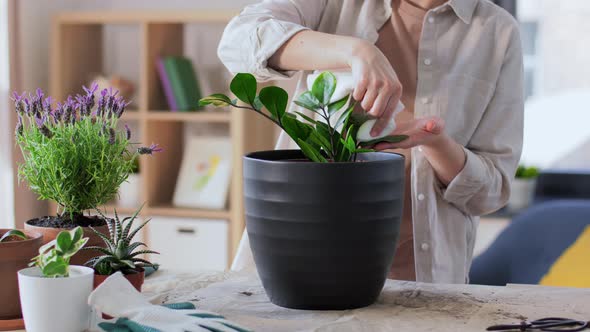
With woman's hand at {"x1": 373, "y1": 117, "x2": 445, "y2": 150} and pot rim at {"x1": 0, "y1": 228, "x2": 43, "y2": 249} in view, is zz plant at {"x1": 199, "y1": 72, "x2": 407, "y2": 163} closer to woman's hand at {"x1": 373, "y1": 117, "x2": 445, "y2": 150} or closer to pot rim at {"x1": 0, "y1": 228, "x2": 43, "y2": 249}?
woman's hand at {"x1": 373, "y1": 117, "x2": 445, "y2": 150}

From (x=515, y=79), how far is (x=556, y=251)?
1.72 metres

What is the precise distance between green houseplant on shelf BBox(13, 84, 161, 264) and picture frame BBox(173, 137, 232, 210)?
2.41 m

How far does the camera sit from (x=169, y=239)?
11.8 feet

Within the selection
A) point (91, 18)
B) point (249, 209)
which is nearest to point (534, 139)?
point (91, 18)

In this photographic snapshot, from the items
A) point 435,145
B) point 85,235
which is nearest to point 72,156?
point 85,235

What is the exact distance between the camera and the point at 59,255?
100 centimetres

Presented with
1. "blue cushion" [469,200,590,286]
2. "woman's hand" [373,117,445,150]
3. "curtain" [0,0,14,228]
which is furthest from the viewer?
"curtain" [0,0,14,228]

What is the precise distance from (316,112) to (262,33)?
0.34 metres

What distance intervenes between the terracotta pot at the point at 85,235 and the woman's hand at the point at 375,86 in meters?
0.41

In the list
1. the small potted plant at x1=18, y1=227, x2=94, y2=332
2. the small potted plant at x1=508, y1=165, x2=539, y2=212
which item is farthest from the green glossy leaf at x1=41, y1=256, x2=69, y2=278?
the small potted plant at x1=508, y1=165, x2=539, y2=212

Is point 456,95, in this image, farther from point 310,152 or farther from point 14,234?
point 14,234

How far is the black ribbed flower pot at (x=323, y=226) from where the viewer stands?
1.09m

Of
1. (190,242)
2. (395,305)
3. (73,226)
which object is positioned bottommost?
(190,242)

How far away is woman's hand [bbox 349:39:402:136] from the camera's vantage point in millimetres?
1168
